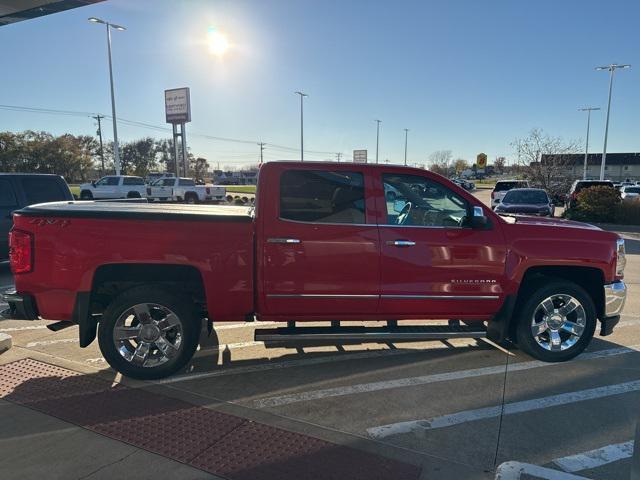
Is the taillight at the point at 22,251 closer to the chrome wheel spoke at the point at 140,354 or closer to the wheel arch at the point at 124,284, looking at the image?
the wheel arch at the point at 124,284

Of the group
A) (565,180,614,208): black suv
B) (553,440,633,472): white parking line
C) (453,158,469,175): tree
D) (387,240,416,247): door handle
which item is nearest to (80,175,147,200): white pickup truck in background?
(565,180,614,208): black suv

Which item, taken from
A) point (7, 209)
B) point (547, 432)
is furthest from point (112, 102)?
point (547, 432)

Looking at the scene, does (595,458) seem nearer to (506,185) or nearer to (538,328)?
(538,328)

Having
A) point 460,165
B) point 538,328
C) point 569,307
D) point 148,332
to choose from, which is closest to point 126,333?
point 148,332

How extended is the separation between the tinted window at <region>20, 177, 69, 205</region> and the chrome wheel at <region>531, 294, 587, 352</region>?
27.1 feet

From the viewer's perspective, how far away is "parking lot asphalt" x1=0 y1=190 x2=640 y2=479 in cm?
296

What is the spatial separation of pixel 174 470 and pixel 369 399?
165cm

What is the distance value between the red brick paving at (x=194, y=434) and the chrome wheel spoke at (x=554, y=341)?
8.14ft

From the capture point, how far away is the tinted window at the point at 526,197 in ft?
52.5

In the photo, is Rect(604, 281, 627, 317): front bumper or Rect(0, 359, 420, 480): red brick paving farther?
A: Rect(604, 281, 627, 317): front bumper

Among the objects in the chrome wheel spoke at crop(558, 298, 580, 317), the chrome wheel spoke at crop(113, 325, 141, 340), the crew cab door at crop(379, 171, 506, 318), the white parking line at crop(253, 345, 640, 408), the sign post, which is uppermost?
the sign post

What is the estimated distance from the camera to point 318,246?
160 inches

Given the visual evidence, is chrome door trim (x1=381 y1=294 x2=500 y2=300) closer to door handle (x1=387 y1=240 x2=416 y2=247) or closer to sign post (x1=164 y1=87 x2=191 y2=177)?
door handle (x1=387 y1=240 x2=416 y2=247)

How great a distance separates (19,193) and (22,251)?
534 centimetres
